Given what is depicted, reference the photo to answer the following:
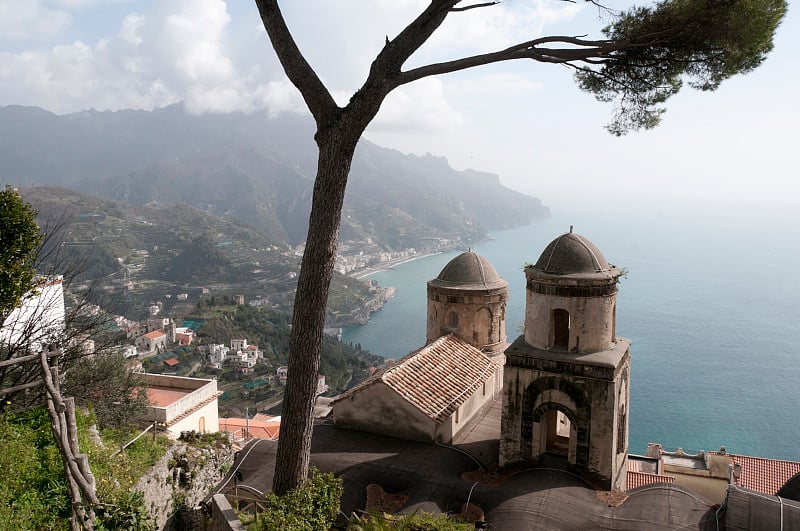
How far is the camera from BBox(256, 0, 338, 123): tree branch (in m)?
6.29

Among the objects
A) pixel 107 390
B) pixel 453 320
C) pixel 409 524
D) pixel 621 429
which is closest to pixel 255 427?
pixel 107 390

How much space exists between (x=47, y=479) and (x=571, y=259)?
9.40 meters

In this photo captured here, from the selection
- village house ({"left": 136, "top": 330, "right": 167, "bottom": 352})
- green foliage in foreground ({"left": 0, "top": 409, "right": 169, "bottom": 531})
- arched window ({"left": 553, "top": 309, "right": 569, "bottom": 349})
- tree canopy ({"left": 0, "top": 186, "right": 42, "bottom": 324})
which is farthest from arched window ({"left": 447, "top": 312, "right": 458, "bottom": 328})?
village house ({"left": 136, "top": 330, "right": 167, "bottom": 352})

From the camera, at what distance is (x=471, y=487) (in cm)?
948

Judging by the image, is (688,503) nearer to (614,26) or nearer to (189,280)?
(614,26)

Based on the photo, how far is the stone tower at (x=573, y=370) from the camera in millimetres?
9633

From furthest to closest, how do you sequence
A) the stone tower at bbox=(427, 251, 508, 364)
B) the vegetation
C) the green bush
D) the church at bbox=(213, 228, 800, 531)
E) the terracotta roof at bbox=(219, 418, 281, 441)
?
the terracotta roof at bbox=(219, 418, 281, 441) < the stone tower at bbox=(427, 251, 508, 364) < the vegetation < the church at bbox=(213, 228, 800, 531) < the green bush

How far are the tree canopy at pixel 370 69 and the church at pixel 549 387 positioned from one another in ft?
13.6

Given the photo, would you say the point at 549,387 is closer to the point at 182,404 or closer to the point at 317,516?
the point at 317,516

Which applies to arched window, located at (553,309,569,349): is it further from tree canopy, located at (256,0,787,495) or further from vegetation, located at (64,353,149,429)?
vegetation, located at (64,353,149,429)

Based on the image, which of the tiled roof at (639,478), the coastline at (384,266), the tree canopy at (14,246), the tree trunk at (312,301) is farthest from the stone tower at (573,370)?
the coastline at (384,266)

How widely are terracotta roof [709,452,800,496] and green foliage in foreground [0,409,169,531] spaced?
795 inches

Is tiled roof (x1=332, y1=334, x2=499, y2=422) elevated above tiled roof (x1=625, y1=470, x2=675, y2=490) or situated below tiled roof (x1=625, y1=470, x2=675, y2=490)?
above

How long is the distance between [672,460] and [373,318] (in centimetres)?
7966
